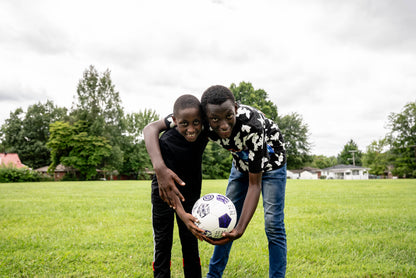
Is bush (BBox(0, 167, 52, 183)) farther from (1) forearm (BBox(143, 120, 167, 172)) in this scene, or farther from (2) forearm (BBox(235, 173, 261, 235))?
(2) forearm (BBox(235, 173, 261, 235))

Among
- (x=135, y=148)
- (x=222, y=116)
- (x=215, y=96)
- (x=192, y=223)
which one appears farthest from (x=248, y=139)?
(x=135, y=148)

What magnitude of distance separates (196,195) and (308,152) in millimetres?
59202

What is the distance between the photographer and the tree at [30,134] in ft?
199

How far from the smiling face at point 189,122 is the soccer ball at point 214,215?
65 centimetres

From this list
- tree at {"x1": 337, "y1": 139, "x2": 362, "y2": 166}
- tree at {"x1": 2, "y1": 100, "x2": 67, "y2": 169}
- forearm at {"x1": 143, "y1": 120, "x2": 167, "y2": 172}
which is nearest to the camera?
forearm at {"x1": 143, "y1": 120, "x2": 167, "y2": 172}

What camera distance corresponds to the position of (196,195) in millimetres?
3010

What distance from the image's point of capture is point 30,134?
6191cm

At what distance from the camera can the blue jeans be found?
2908 millimetres

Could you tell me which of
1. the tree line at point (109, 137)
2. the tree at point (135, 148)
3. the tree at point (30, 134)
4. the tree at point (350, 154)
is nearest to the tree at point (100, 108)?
the tree line at point (109, 137)

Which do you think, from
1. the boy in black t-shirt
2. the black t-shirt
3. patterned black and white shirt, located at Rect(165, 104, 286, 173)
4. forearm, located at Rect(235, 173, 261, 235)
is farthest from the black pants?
patterned black and white shirt, located at Rect(165, 104, 286, 173)

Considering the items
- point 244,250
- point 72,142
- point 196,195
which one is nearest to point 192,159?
point 196,195

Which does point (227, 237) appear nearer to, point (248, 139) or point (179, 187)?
point (179, 187)

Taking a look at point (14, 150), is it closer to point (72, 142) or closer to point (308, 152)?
point (72, 142)

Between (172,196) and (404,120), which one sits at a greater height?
(404,120)
